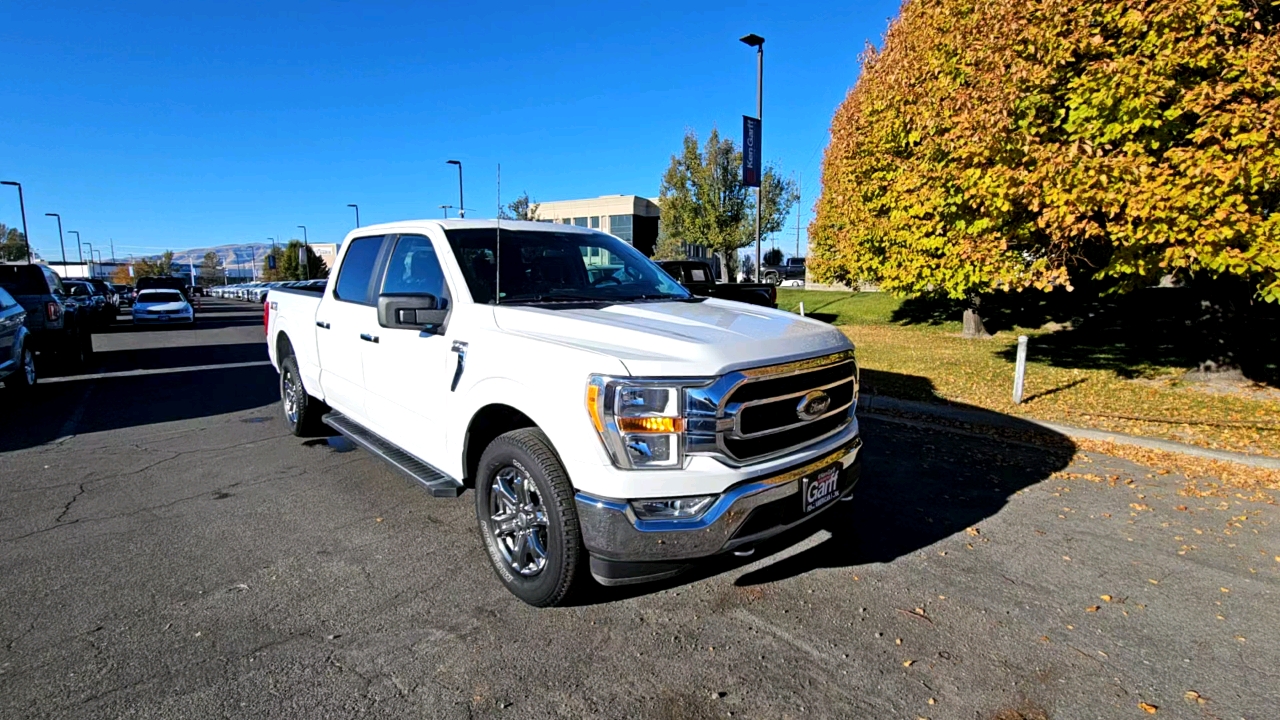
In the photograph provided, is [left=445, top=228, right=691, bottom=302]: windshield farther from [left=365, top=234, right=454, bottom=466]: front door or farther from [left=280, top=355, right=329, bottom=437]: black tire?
[left=280, top=355, right=329, bottom=437]: black tire

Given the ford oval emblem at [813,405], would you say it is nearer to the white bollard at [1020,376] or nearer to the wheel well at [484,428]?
the wheel well at [484,428]

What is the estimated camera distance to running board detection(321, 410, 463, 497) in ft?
11.9

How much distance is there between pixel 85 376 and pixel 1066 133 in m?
14.1

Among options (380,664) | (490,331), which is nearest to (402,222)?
(490,331)

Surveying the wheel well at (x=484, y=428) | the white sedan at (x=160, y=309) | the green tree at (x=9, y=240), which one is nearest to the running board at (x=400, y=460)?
the wheel well at (x=484, y=428)

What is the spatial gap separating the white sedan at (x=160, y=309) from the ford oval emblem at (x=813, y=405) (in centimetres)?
2379

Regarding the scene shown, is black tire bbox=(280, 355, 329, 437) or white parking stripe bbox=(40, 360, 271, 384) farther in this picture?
white parking stripe bbox=(40, 360, 271, 384)

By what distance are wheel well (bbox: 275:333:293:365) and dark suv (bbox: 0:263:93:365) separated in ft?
17.9

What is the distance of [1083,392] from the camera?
8422 millimetres

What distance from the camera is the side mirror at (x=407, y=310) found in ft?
11.4

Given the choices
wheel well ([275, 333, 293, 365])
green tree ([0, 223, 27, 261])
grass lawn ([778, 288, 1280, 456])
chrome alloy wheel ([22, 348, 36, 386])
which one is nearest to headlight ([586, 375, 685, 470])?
wheel well ([275, 333, 293, 365])

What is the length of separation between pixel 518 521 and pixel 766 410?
1.32 meters

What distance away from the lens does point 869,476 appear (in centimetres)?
521

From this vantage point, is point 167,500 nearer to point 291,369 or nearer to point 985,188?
point 291,369
